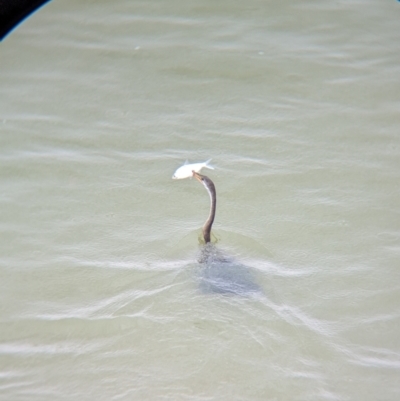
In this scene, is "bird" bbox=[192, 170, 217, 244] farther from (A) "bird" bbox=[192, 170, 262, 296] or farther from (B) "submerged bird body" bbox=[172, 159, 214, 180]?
(B) "submerged bird body" bbox=[172, 159, 214, 180]

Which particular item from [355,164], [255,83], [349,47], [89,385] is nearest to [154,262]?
[89,385]

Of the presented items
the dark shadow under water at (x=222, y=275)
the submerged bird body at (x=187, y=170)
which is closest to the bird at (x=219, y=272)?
the dark shadow under water at (x=222, y=275)

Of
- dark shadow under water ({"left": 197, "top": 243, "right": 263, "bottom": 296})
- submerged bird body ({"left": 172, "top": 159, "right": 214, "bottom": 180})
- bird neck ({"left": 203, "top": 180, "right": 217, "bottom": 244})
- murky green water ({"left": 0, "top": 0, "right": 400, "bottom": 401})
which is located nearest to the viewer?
murky green water ({"left": 0, "top": 0, "right": 400, "bottom": 401})

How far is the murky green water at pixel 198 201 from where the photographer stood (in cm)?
307

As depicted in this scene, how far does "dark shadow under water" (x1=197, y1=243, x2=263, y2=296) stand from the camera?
3436 mm

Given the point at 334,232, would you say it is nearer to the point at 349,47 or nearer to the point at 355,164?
the point at 355,164

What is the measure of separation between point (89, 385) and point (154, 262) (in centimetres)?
95

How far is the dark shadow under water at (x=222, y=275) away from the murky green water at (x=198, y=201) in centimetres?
2

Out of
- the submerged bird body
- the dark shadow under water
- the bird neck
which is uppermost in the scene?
the submerged bird body

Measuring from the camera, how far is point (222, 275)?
3.55 metres

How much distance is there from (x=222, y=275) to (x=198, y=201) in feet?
2.78

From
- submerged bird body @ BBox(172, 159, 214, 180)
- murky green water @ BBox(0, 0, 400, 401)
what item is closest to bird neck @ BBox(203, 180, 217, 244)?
murky green water @ BBox(0, 0, 400, 401)

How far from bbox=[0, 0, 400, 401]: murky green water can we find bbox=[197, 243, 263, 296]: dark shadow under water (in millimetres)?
21

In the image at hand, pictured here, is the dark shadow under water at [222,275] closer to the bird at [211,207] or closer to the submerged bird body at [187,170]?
the bird at [211,207]
